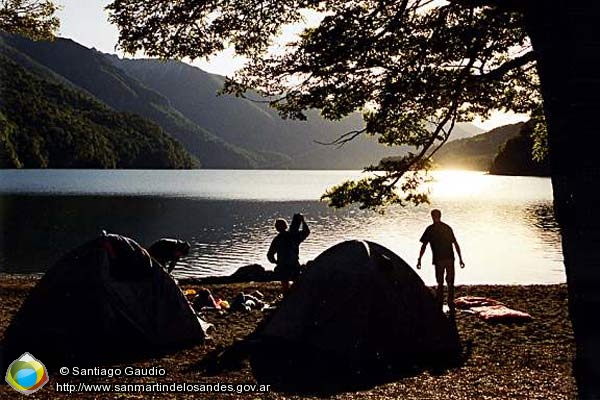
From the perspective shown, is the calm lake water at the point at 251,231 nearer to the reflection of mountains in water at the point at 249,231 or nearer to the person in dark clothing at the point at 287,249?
the reflection of mountains in water at the point at 249,231

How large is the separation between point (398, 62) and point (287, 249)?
6.52 meters

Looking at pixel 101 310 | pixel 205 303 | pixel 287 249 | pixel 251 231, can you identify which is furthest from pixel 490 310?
pixel 251 231

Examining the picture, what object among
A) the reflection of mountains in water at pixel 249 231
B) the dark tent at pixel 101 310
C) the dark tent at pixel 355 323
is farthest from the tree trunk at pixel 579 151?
the reflection of mountains in water at pixel 249 231

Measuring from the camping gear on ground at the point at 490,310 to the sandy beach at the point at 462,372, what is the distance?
0.75ft

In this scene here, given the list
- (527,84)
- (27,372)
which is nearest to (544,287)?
(527,84)

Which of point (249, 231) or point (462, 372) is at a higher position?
point (462, 372)

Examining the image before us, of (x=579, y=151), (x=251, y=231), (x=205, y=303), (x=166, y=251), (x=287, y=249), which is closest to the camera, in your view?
(x=579, y=151)

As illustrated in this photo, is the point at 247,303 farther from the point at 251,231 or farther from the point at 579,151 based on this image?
the point at 251,231

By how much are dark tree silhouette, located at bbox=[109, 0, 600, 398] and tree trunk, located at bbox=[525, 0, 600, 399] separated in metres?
0.02

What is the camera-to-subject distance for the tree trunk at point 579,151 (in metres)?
4.09

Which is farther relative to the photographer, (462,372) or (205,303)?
(205,303)

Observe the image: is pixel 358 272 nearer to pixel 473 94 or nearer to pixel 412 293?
pixel 412 293

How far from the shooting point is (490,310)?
43.3 ft

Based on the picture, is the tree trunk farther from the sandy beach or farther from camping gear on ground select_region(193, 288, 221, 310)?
camping gear on ground select_region(193, 288, 221, 310)
